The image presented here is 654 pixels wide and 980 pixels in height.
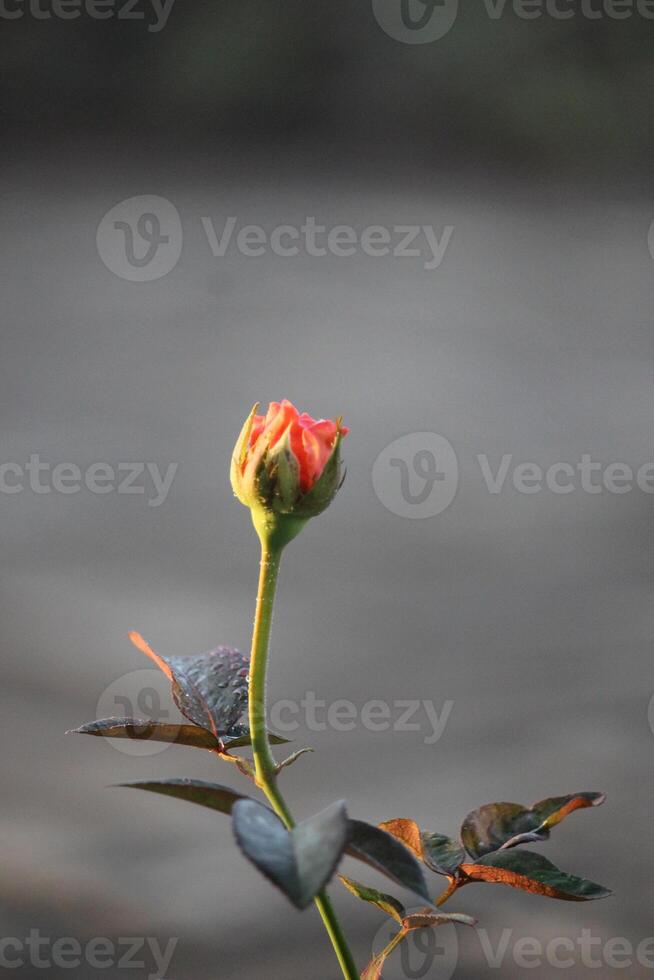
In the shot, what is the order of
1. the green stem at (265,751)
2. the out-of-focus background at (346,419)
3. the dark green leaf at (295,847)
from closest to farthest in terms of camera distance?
the dark green leaf at (295,847), the green stem at (265,751), the out-of-focus background at (346,419)

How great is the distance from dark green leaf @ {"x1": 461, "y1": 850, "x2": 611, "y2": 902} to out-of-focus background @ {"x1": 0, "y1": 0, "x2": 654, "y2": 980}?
0.72 m

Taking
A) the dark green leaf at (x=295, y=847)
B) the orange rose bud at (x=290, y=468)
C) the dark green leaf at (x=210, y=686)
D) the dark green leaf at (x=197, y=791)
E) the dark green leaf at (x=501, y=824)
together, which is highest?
the orange rose bud at (x=290, y=468)

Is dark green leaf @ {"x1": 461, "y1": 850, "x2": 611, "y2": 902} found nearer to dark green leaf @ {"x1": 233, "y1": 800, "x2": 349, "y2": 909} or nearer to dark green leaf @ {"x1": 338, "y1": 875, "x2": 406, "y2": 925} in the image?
dark green leaf @ {"x1": 338, "y1": 875, "x2": 406, "y2": 925}

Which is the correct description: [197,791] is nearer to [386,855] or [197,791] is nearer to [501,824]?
[386,855]

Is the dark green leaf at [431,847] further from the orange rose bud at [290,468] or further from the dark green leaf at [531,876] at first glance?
the orange rose bud at [290,468]

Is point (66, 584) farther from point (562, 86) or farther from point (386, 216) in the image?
point (562, 86)

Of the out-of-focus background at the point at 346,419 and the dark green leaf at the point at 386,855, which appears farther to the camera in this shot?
the out-of-focus background at the point at 346,419

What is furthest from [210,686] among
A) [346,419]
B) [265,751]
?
[346,419]

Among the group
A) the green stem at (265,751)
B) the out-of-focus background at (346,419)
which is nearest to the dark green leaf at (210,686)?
the green stem at (265,751)

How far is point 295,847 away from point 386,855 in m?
0.04

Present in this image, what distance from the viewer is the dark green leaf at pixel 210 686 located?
429 millimetres

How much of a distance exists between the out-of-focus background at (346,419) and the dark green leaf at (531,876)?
2.36 ft

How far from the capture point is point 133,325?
119 cm

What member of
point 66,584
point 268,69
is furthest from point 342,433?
point 268,69
